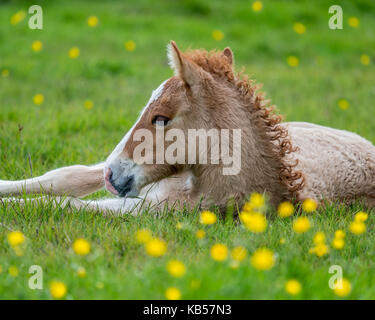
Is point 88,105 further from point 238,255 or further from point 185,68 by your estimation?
point 238,255

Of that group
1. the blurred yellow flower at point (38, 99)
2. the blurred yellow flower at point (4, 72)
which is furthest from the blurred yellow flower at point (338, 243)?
the blurred yellow flower at point (4, 72)

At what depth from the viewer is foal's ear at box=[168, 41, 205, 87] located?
3453mm

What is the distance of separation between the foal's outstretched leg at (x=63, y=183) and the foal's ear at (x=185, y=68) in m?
1.15

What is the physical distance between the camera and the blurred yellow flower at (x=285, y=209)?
3465 mm

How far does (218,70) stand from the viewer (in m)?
3.73

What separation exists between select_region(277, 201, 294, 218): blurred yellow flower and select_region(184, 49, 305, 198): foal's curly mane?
0.44 ft

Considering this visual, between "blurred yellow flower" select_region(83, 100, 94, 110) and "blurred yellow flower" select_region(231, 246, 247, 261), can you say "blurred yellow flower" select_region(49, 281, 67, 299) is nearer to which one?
"blurred yellow flower" select_region(231, 246, 247, 261)

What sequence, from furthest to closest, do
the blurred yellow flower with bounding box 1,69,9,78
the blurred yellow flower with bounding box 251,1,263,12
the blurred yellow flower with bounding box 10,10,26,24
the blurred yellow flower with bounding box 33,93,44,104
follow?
the blurred yellow flower with bounding box 251,1,263,12, the blurred yellow flower with bounding box 10,10,26,24, the blurred yellow flower with bounding box 1,69,9,78, the blurred yellow flower with bounding box 33,93,44,104

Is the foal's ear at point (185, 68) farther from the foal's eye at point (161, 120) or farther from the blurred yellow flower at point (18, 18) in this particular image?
the blurred yellow flower at point (18, 18)

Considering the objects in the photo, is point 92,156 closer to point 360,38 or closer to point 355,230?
point 355,230

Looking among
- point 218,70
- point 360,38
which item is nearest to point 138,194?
point 218,70

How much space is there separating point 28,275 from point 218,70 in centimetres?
188

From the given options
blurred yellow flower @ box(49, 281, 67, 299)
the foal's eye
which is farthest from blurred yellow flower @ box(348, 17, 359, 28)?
blurred yellow flower @ box(49, 281, 67, 299)
